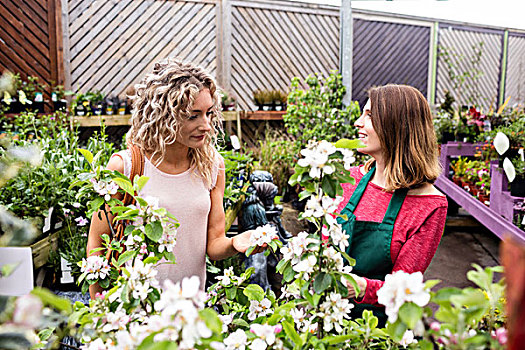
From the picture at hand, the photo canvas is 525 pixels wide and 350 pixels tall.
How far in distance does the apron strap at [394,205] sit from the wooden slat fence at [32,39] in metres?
4.84

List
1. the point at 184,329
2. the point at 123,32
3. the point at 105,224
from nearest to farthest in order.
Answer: the point at 184,329 < the point at 105,224 < the point at 123,32

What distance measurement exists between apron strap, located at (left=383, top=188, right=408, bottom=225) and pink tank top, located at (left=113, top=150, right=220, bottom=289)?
57cm

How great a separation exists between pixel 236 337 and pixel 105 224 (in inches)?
30.6

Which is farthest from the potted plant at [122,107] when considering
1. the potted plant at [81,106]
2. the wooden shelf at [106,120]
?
the potted plant at [81,106]

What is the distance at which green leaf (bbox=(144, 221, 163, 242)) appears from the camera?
81 cm

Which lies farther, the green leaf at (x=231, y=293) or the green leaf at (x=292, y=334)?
the green leaf at (x=231, y=293)

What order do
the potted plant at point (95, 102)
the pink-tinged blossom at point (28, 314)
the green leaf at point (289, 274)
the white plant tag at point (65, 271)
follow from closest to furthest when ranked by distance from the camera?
1. the pink-tinged blossom at point (28, 314)
2. the green leaf at point (289, 274)
3. the white plant tag at point (65, 271)
4. the potted plant at point (95, 102)

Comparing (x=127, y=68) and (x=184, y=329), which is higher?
(x=127, y=68)

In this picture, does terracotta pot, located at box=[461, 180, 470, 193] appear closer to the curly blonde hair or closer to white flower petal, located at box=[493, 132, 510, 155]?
white flower petal, located at box=[493, 132, 510, 155]

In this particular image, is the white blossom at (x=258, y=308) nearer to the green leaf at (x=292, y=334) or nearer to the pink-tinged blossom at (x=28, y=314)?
the green leaf at (x=292, y=334)

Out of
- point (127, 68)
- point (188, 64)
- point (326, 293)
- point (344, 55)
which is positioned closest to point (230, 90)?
point (127, 68)

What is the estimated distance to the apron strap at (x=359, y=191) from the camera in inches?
55.6

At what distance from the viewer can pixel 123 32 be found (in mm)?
5637

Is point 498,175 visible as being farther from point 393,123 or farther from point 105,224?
point 105,224
